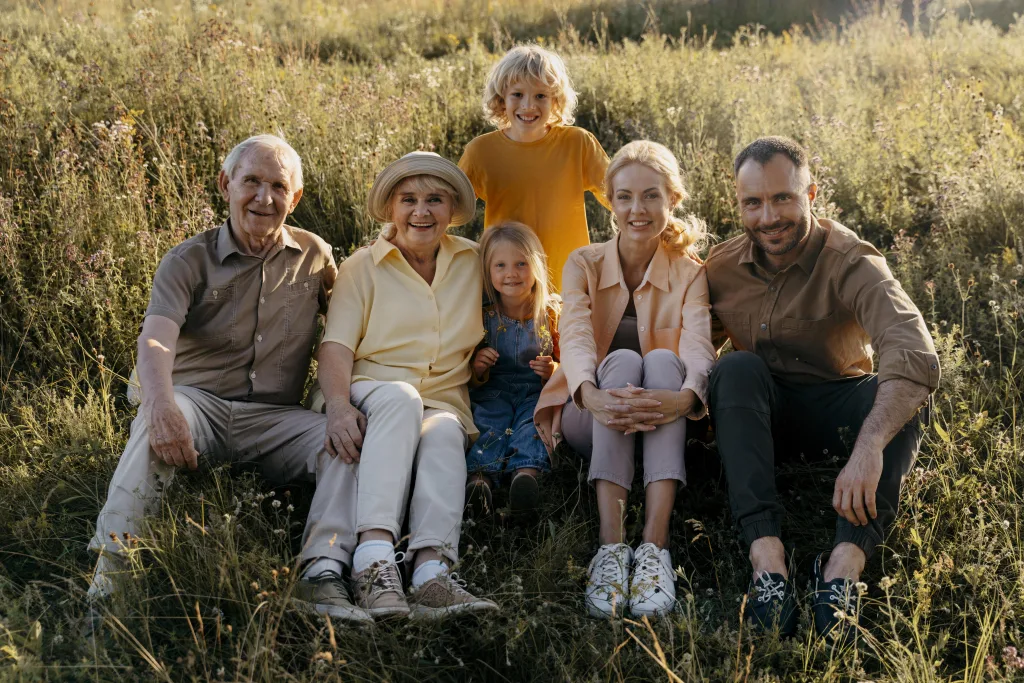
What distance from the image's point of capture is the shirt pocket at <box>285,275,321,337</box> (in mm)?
3672

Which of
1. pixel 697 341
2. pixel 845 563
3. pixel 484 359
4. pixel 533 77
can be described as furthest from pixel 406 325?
pixel 845 563

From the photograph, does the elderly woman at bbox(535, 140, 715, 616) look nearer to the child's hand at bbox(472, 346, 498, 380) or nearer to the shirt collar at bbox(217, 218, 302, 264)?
the child's hand at bbox(472, 346, 498, 380)

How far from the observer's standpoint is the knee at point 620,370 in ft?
11.0

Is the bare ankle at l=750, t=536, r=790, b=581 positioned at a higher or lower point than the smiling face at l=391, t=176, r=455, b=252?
lower

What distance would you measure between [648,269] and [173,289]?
1930mm

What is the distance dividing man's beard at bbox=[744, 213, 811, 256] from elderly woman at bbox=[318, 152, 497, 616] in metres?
1.22

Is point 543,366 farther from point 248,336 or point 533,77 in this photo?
point 533,77

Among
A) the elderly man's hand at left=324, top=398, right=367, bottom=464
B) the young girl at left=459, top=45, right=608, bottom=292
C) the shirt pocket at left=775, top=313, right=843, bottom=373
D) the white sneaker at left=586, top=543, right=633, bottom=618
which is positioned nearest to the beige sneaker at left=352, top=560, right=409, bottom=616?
the elderly man's hand at left=324, top=398, right=367, bottom=464

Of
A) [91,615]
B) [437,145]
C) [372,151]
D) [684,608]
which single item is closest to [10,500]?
[91,615]

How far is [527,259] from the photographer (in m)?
3.89

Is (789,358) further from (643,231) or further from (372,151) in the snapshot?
(372,151)

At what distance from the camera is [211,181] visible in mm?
5574

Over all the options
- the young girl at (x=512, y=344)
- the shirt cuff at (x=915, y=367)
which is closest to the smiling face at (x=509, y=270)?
the young girl at (x=512, y=344)

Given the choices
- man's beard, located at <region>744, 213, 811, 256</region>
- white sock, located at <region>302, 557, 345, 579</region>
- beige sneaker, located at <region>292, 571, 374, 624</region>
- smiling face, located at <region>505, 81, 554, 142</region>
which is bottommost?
beige sneaker, located at <region>292, 571, 374, 624</region>
